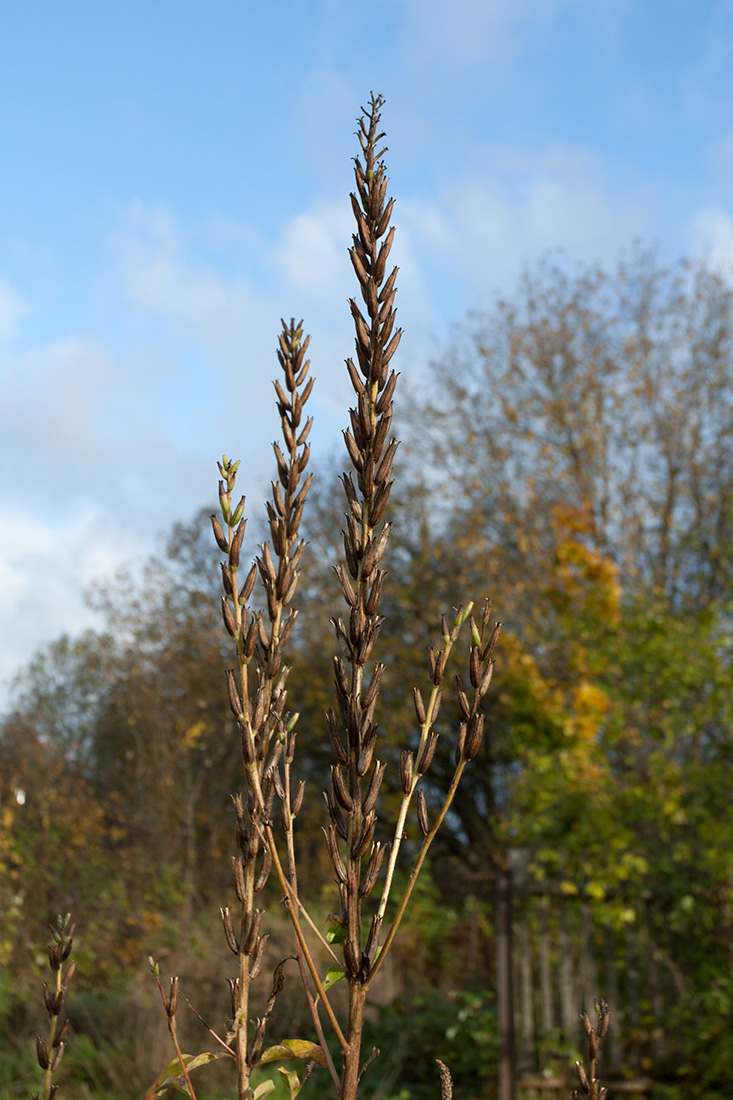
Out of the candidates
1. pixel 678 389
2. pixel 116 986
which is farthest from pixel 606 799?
pixel 678 389

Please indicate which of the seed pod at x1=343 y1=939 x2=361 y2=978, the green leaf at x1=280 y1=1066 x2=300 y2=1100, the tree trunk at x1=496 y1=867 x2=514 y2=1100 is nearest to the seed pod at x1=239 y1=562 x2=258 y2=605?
the seed pod at x1=343 y1=939 x2=361 y2=978

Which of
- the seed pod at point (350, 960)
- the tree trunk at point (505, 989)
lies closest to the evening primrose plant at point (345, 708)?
the seed pod at point (350, 960)

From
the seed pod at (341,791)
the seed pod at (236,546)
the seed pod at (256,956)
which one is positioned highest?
the seed pod at (236,546)

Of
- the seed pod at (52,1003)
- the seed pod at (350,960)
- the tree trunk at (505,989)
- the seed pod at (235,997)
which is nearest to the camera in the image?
the seed pod at (350,960)

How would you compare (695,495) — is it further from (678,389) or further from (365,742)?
(365,742)

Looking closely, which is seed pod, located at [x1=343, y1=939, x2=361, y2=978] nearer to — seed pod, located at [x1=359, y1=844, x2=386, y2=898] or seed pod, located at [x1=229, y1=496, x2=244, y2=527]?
seed pod, located at [x1=359, y1=844, x2=386, y2=898]

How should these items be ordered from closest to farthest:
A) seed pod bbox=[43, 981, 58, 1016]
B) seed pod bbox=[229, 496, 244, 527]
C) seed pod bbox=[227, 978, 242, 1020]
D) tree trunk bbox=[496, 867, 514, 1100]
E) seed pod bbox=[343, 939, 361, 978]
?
1. seed pod bbox=[343, 939, 361, 978]
2. seed pod bbox=[227, 978, 242, 1020]
3. seed pod bbox=[229, 496, 244, 527]
4. seed pod bbox=[43, 981, 58, 1016]
5. tree trunk bbox=[496, 867, 514, 1100]

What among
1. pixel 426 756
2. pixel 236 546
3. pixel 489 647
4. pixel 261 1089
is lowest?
pixel 261 1089

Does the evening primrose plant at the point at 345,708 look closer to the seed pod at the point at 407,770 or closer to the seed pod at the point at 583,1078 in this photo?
the seed pod at the point at 407,770

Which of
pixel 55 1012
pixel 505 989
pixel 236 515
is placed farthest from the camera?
pixel 505 989

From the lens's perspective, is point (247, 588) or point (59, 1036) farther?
point (59, 1036)

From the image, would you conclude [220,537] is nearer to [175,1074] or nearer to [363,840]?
[363,840]

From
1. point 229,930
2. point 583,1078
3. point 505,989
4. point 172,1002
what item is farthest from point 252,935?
point 505,989

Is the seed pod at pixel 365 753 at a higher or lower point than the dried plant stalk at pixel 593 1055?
higher
